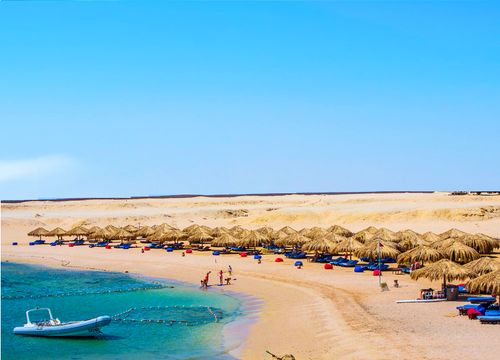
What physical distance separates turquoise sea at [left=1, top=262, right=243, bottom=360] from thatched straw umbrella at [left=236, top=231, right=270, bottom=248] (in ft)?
32.4

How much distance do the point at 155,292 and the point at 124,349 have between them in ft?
38.8

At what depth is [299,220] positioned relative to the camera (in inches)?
2623

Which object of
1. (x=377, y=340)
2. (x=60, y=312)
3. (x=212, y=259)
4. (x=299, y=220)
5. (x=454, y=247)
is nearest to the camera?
(x=377, y=340)

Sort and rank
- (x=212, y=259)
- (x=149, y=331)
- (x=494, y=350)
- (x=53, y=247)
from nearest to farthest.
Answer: (x=494, y=350)
(x=149, y=331)
(x=212, y=259)
(x=53, y=247)

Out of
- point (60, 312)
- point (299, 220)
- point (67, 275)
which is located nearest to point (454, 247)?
point (60, 312)

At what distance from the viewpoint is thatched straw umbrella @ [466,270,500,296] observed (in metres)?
20.9

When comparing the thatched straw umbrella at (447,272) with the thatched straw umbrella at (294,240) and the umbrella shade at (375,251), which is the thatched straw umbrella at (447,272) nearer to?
the umbrella shade at (375,251)

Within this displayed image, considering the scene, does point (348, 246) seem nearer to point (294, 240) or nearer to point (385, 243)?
point (385, 243)

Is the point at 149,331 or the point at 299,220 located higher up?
the point at 299,220

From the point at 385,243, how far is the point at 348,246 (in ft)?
8.08

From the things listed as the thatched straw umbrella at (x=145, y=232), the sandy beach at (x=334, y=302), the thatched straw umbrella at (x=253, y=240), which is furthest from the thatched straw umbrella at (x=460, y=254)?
the thatched straw umbrella at (x=145, y=232)

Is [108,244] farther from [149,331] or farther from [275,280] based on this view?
[149,331]

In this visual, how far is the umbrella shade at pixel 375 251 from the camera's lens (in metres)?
35.4

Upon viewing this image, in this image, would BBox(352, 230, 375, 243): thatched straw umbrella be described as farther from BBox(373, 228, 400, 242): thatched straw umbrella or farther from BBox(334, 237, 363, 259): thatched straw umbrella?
BBox(334, 237, 363, 259): thatched straw umbrella
